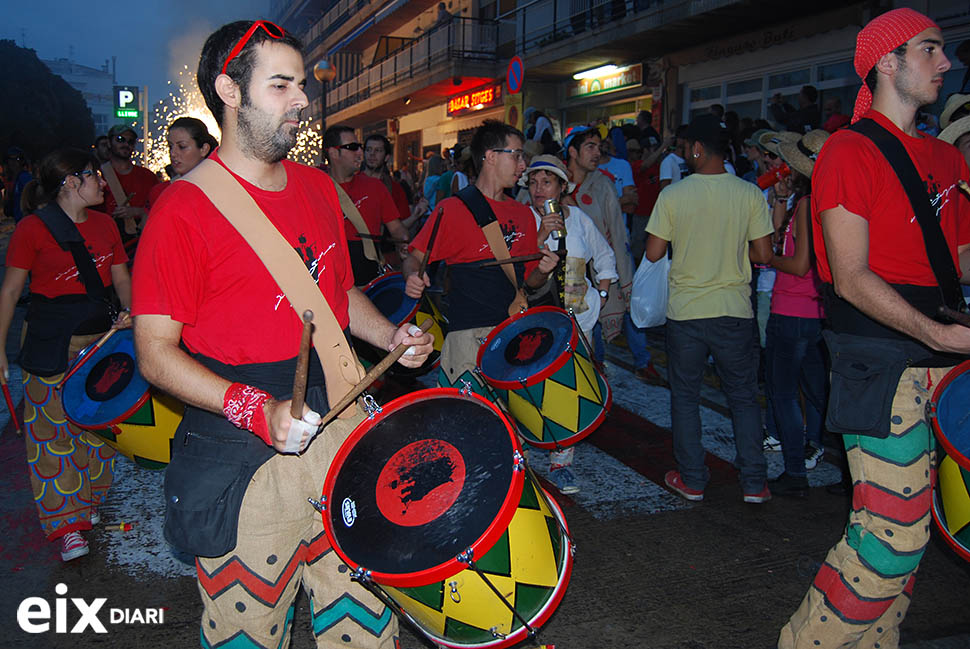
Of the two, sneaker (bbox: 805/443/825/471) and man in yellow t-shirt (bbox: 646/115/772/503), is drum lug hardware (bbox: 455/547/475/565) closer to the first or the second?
man in yellow t-shirt (bbox: 646/115/772/503)

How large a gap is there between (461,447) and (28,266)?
3.09 meters

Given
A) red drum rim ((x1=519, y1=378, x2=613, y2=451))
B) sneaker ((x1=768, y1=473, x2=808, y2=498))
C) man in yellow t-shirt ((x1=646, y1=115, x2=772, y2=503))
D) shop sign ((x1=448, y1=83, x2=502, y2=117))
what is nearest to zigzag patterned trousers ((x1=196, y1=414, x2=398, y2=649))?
red drum rim ((x1=519, y1=378, x2=613, y2=451))

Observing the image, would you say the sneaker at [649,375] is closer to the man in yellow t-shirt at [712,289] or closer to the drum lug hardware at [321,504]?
the man in yellow t-shirt at [712,289]

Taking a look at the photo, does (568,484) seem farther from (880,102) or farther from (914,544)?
(880,102)

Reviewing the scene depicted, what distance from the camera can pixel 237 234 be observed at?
2.17 metres

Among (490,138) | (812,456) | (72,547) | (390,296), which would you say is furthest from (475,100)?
(72,547)

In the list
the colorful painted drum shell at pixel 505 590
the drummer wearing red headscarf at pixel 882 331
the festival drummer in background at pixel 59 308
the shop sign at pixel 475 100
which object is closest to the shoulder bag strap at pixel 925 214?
the drummer wearing red headscarf at pixel 882 331

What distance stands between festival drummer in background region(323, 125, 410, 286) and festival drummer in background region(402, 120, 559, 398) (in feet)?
6.77

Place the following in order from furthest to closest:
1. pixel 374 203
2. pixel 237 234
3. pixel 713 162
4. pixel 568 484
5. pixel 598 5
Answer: pixel 598 5 < pixel 374 203 < pixel 568 484 < pixel 713 162 < pixel 237 234

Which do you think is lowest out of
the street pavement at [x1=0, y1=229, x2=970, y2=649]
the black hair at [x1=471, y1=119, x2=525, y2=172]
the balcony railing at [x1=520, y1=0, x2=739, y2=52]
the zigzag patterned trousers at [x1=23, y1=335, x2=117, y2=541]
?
the street pavement at [x1=0, y1=229, x2=970, y2=649]

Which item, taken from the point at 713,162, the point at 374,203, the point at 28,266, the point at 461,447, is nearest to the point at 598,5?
the point at 374,203

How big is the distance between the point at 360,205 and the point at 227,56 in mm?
4942

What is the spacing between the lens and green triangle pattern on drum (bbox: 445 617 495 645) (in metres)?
2.30

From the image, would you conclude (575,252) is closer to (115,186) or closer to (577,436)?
(577,436)
